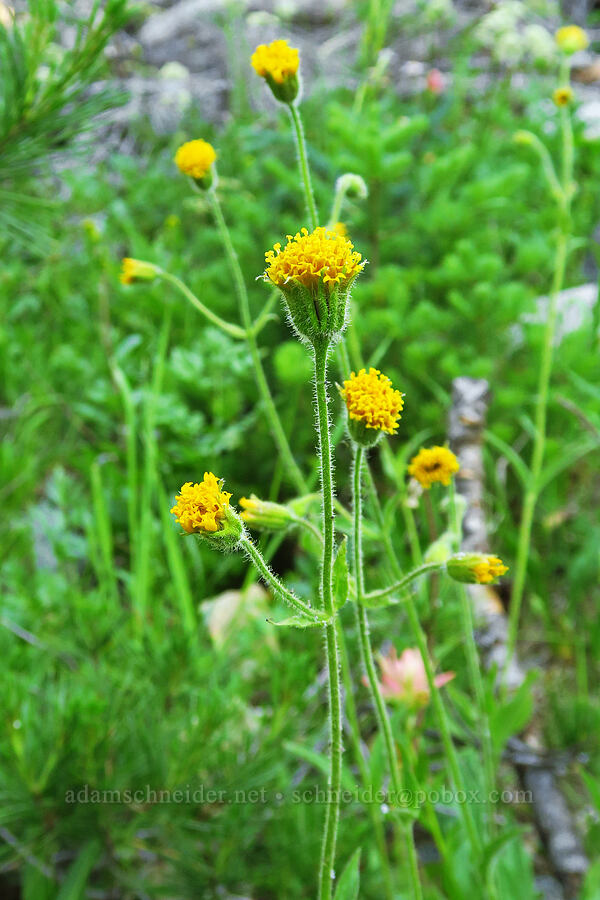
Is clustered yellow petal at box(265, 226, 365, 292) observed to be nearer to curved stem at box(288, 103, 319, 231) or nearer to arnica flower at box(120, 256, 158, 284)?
curved stem at box(288, 103, 319, 231)

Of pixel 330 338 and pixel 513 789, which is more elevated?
pixel 330 338

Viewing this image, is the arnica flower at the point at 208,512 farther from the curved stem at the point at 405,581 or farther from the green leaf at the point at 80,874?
the green leaf at the point at 80,874

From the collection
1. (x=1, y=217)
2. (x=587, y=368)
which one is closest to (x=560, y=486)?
(x=587, y=368)

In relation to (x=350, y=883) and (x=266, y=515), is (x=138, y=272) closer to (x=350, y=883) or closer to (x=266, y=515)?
(x=266, y=515)

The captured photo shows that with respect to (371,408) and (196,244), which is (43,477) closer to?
(196,244)

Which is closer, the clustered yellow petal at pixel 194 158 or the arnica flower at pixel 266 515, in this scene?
the arnica flower at pixel 266 515

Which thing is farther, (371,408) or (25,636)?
(25,636)

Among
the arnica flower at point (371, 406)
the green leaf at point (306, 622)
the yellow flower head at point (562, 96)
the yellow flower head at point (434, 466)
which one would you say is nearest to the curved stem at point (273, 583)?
the green leaf at point (306, 622)

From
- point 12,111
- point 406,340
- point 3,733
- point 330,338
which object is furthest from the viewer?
point 406,340
